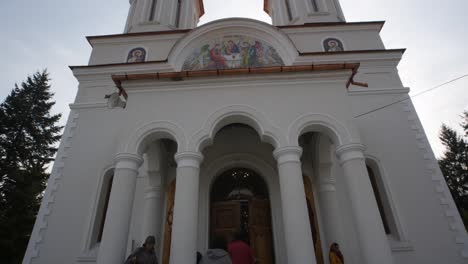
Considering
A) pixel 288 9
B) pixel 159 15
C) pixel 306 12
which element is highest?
pixel 288 9

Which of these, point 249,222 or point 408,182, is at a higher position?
point 408,182

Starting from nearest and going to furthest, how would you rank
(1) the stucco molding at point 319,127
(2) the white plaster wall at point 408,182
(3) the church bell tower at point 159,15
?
(1) the stucco molding at point 319,127 → (2) the white plaster wall at point 408,182 → (3) the church bell tower at point 159,15

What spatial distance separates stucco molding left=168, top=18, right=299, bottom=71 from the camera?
9531 millimetres

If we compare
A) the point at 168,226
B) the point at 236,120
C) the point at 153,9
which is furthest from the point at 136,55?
the point at 168,226

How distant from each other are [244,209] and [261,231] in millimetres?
813

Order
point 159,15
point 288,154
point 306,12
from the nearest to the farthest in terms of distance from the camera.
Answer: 1. point 288,154
2. point 306,12
3. point 159,15

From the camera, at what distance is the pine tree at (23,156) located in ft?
42.1

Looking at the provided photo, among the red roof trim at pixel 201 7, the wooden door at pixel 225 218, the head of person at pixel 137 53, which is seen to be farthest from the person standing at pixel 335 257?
the red roof trim at pixel 201 7

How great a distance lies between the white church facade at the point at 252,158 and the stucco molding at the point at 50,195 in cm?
3

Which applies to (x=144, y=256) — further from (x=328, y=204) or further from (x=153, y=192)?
(x=328, y=204)

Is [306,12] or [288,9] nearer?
[306,12]

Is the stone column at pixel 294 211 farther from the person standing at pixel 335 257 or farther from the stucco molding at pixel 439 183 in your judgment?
the stucco molding at pixel 439 183

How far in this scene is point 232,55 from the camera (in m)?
9.41

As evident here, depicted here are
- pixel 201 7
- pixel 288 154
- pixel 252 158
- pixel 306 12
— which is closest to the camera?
pixel 288 154
